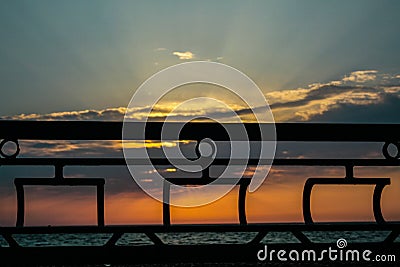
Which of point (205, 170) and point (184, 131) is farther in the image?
point (205, 170)

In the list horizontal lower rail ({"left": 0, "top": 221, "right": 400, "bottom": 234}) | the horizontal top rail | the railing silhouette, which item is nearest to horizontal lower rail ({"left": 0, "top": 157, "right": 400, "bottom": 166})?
the railing silhouette

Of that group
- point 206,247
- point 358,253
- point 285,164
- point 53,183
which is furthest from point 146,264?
point 358,253

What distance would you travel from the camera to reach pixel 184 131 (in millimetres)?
5969

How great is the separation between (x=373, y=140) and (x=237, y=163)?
1264mm

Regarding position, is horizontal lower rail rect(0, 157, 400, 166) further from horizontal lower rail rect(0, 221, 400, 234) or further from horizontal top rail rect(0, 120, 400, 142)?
horizontal lower rail rect(0, 221, 400, 234)

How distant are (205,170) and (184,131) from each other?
0.54 m

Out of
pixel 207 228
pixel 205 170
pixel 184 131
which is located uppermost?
pixel 184 131

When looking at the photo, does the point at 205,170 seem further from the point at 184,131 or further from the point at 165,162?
the point at 184,131

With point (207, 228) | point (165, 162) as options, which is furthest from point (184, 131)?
point (207, 228)

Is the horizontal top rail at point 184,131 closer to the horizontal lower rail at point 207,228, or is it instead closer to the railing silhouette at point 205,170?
the railing silhouette at point 205,170

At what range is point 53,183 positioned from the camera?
632 centimetres

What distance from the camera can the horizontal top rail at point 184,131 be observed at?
18.7 feet

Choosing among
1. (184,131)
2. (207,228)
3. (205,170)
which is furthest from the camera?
(207,228)

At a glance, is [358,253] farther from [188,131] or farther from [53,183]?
[53,183]
